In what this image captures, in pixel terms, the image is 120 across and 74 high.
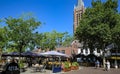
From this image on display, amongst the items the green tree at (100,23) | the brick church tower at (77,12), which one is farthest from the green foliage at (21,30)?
the brick church tower at (77,12)

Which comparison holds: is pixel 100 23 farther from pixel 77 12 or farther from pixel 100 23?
pixel 77 12

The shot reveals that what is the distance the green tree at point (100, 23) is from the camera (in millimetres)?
44594

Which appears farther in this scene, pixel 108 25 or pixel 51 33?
pixel 51 33

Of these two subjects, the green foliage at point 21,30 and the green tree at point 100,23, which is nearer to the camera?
the green foliage at point 21,30

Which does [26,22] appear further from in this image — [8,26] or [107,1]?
[107,1]

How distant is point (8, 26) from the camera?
3678 cm

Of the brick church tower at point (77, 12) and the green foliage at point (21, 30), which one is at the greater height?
the brick church tower at point (77, 12)

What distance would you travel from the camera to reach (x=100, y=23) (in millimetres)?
45531

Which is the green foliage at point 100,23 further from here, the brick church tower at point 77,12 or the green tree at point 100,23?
the brick church tower at point 77,12

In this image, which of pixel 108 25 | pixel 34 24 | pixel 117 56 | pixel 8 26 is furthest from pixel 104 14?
pixel 8 26

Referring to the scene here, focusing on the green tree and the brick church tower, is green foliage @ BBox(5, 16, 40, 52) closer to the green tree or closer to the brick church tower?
the green tree

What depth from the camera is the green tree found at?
4459cm

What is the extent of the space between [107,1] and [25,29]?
2092 centimetres

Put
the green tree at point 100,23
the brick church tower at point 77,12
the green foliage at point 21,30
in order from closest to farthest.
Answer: the green foliage at point 21,30
the green tree at point 100,23
the brick church tower at point 77,12
